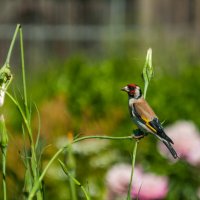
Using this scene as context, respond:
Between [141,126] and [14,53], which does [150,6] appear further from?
[141,126]

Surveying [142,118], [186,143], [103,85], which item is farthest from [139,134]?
[103,85]

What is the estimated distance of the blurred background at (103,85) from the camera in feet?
14.8

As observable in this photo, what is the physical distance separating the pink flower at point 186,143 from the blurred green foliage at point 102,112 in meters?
0.08

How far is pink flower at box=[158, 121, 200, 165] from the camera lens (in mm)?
4062

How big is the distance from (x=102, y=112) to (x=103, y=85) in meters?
1.58

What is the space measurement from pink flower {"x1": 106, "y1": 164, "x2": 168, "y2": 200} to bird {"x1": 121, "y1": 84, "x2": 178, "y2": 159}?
1531 mm

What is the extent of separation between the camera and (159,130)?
7.08 ft

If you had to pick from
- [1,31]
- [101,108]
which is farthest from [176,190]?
[1,31]

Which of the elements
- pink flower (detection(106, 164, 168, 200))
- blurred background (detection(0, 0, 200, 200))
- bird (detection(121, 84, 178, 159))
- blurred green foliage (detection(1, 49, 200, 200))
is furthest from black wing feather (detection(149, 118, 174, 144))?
pink flower (detection(106, 164, 168, 200))

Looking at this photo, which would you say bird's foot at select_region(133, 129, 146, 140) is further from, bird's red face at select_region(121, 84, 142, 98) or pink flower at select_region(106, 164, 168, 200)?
pink flower at select_region(106, 164, 168, 200)

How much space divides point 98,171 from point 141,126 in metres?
3.49

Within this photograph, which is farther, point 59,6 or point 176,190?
point 59,6

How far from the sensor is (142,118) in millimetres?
2111

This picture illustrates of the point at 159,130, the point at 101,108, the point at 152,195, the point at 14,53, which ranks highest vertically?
the point at 159,130
